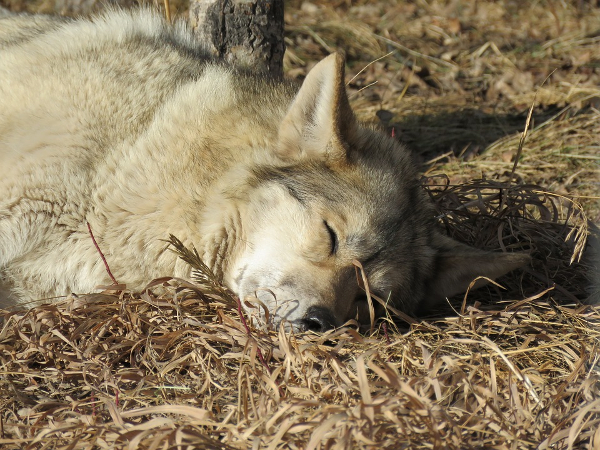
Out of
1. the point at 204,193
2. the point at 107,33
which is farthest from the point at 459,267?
the point at 107,33

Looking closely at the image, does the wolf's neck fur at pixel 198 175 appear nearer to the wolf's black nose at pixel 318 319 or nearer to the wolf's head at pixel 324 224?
the wolf's head at pixel 324 224

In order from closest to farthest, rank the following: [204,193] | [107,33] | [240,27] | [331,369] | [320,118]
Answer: [331,369] < [320,118] < [204,193] < [107,33] < [240,27]

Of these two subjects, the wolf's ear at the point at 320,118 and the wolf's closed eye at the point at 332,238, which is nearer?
the wolf's ear at the point at 320,118

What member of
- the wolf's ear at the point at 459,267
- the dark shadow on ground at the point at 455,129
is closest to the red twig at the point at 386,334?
the wolf's ear at the point at 459,267

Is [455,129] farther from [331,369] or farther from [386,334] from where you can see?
[331,369]

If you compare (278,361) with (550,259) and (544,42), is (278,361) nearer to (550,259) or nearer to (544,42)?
(550,259)

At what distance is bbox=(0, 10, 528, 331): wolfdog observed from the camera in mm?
3148

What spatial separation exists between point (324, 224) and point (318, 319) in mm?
473

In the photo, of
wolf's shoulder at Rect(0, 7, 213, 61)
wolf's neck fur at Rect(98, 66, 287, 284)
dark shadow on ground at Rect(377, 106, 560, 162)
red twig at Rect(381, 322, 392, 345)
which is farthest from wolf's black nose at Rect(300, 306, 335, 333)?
dark shadow on ground at Rect(377, 106, 560, 162)

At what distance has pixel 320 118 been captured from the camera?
313cm

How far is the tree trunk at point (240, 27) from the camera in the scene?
4766 millimetres

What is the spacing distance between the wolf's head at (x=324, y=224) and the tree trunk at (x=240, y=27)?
5.48 ft

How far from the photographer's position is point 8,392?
9.18ft

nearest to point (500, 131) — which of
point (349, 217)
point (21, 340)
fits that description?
point (349, 217)
